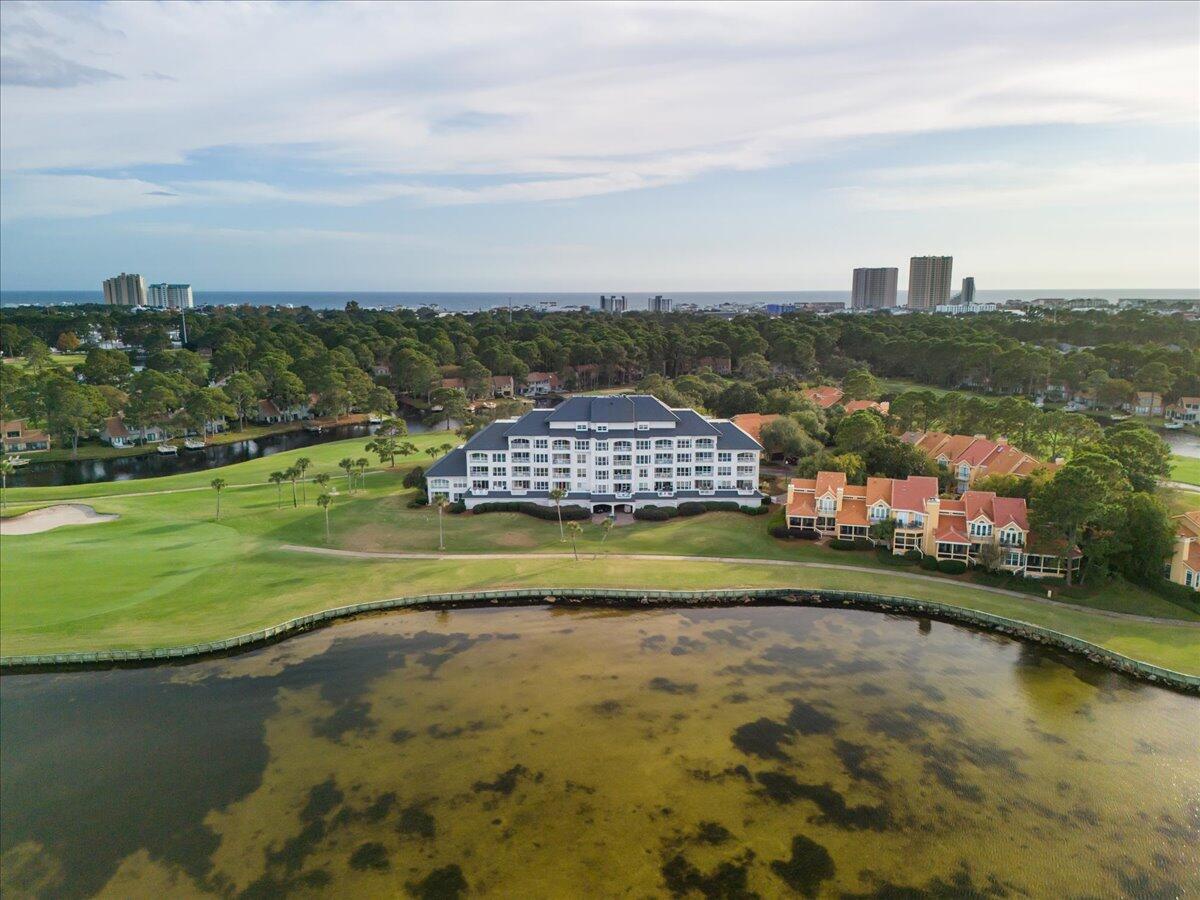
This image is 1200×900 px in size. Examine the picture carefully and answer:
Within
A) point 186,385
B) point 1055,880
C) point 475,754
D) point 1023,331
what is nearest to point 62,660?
point 475,754

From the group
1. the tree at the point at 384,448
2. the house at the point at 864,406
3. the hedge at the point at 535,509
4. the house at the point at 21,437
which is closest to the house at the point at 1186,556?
the house at the point at 864,406

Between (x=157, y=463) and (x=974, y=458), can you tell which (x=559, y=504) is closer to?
(x=974, y=458)

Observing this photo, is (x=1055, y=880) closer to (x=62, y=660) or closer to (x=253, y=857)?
(x=253, y=857)

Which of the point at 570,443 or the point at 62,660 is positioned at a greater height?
the point at 570,443

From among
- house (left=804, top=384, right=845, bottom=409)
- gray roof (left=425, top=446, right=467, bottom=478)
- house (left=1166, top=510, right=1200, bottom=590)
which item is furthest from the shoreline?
house (left=804, top=384, right=845, bottom=409)

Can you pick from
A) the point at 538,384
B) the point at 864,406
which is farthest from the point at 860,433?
the point at 538,384

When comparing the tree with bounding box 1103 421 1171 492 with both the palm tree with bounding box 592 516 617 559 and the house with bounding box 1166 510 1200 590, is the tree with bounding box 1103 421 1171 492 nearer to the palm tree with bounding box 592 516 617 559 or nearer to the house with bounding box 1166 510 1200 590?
the house with bounding box 1166 510 1200 590
